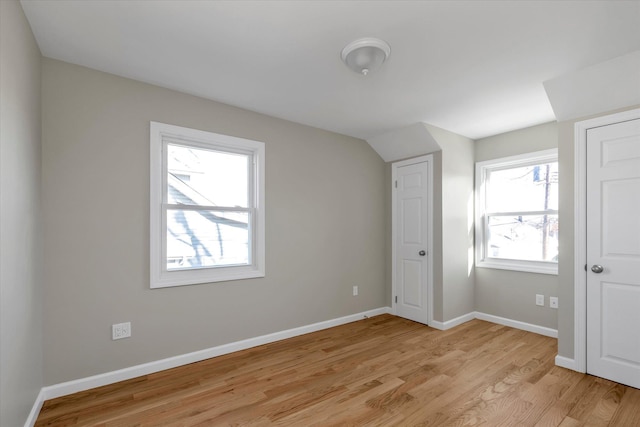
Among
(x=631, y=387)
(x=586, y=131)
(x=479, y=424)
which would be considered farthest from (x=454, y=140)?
(x=479, y=424)

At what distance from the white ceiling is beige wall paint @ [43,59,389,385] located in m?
0.26

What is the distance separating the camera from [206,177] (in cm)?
303

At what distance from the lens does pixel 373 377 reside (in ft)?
8.44

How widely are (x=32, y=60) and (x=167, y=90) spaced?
917 millimetres

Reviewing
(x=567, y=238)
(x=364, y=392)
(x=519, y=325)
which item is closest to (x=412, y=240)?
(x=519, y=325)

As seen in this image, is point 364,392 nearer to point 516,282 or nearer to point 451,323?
point 451,323

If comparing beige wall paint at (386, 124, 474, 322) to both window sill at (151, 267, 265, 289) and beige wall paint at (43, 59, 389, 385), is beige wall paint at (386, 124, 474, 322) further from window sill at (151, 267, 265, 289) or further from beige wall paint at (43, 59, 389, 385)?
window sill at (151, 267, 265, 289)

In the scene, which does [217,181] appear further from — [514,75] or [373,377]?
[514,75]

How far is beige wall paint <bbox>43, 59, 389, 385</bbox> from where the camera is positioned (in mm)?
2281

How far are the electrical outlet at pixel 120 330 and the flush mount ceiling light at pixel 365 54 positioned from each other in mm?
2692

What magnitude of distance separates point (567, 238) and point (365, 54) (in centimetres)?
238

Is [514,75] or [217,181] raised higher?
[514,75]

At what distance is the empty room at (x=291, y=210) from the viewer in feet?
6.11

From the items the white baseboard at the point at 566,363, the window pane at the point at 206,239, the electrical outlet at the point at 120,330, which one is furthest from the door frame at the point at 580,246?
the electrical outlet at the point at 120,330
